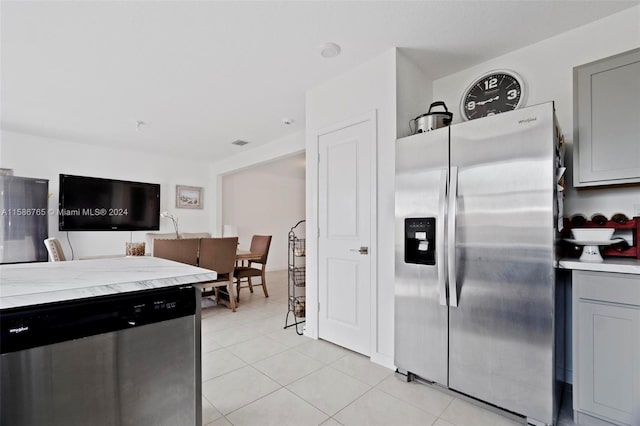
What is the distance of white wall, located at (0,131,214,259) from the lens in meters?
4.45

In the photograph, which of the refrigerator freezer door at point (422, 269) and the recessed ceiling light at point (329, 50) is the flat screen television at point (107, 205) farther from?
the refrigerator freezer door at point (422, 269)

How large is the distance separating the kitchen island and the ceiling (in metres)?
1.73

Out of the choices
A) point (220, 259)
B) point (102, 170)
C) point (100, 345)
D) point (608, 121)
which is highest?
point (102, 170)

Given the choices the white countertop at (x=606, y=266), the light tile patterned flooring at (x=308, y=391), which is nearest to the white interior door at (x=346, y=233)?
the light tile patterned flooring at (x=308, y=391)

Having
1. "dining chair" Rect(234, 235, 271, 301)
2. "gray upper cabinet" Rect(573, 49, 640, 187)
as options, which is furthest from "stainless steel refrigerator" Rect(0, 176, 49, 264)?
"gray upper cabinet" Rect(573, 49, 640, 187)

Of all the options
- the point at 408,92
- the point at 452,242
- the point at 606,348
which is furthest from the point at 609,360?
the point at 408,92

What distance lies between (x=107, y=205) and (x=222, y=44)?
4.14 metres

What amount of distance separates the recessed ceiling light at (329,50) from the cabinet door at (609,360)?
2.32 m

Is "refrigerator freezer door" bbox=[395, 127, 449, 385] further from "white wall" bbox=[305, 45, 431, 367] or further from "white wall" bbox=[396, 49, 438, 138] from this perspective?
"white wall" bbox=[396, 49, 438, 138]

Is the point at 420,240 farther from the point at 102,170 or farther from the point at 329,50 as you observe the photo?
the point at 102,170

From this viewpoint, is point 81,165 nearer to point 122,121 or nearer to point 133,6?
point 122,121

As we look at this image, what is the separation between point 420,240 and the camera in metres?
2.03

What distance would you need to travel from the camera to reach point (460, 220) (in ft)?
6.09

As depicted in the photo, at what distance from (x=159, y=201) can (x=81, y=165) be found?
129 centimetres
